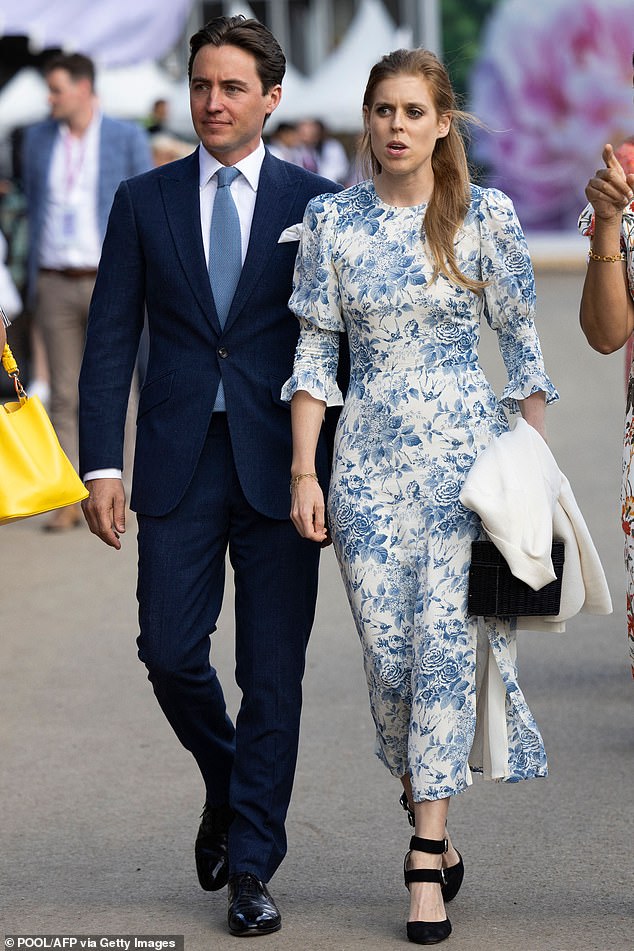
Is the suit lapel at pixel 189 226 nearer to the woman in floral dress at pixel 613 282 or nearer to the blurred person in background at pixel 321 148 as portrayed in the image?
the woman in floral dress at pixel 613 282

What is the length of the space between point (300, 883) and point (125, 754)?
4.58ft

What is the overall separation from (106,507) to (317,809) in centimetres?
134

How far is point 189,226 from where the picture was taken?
4371mm

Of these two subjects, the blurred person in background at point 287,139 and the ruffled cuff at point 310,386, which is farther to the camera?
the blurred person in background at point 287,139

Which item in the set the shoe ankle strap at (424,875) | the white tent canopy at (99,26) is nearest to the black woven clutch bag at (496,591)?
the shoe ankle strap at (424,875)

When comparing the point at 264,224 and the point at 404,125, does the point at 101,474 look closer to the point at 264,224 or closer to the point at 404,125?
the point at 264,224

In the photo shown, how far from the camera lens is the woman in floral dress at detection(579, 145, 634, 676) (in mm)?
4059

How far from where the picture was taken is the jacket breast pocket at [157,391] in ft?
14.3

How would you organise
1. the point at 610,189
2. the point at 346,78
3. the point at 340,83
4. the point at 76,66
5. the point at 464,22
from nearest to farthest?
the point at 610,189
the point at 76,66
the point at 340,83
the point at 346,78
the point at 464,22

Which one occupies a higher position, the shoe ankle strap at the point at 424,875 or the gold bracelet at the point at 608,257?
the gold bracelet at the point at 608,257

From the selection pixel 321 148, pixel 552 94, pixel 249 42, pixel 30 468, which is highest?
pixel 552 94

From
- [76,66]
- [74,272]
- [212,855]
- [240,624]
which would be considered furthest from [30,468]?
[76,66]

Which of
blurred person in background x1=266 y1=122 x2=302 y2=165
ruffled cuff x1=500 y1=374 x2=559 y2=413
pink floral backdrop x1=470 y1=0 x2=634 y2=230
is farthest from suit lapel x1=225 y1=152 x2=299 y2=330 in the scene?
pink floral backdrop x1=470 y1=0 x2=634 y2=230

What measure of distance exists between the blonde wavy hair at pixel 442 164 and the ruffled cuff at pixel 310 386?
374mm
